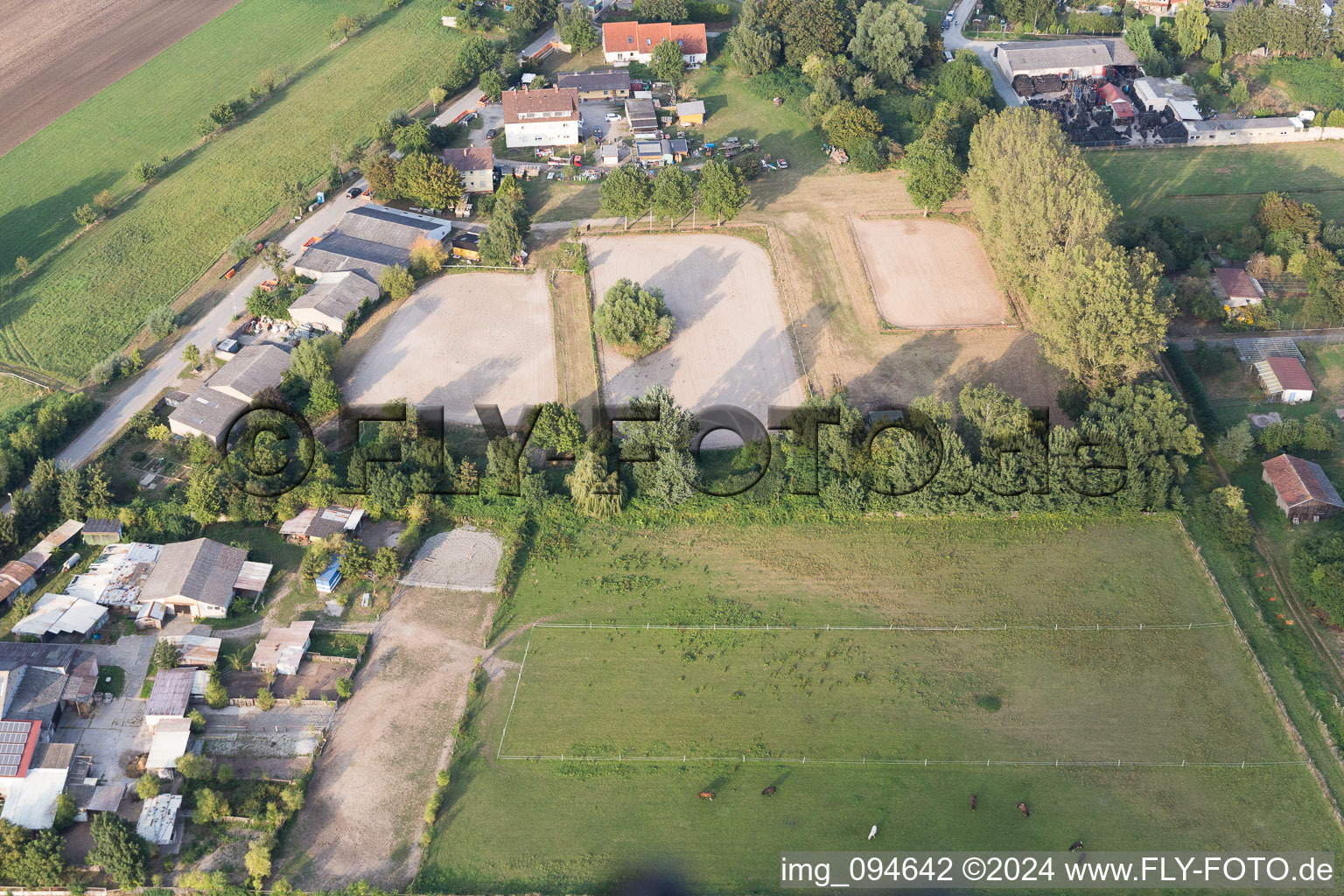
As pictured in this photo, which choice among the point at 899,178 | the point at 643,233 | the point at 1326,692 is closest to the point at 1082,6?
the point at 899,178

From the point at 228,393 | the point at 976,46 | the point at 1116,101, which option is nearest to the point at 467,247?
the point at 228,393

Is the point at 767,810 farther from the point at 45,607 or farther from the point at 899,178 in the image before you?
the point at 899,178

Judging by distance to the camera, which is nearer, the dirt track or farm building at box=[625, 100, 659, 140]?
farm building at box=[625, 100, 659, 140]

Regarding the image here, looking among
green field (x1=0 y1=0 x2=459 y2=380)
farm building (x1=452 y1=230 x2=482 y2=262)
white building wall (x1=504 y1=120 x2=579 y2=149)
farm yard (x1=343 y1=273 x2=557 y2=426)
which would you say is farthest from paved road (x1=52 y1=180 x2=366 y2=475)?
white building wall (x1=504 y1=120 x2=579 y2=149)

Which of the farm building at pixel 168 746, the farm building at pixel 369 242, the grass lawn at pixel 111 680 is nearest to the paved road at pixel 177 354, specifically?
the farm building at pixel 369 242

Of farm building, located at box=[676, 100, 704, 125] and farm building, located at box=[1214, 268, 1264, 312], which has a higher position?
farm building, located at box=[676, 100, 704, 125]

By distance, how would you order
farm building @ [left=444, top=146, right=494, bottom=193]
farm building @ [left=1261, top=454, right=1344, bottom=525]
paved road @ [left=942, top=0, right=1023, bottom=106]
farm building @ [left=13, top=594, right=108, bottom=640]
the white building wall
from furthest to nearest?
paved road @ [left=942, top=0, right=1023, bottom=106] < the white building wall < farm building @ [left=444, top=146, right=494, bottom=193] < farm building @ [left=1261, top=454, right=1344, bottom=525] < farm building @ [left=13, top=594, right=108, bottom=640]

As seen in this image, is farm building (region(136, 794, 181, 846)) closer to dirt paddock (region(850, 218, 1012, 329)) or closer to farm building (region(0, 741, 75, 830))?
farm building (region(0, 741, 75, 830))
